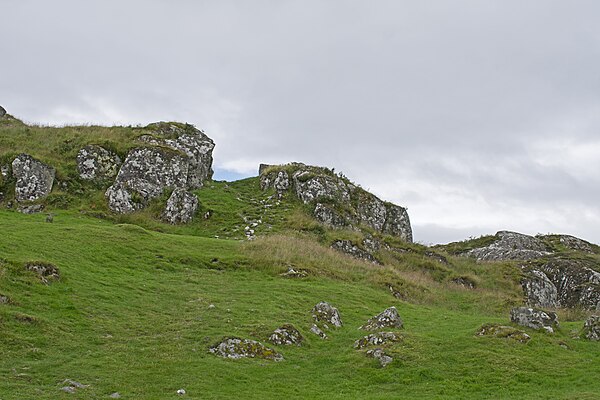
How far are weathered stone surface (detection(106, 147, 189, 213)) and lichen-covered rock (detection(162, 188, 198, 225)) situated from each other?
8.70ft

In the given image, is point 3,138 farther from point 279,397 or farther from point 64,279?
point 279,397

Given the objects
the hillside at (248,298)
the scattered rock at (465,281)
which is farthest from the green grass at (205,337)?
the scattered rock at (465,281)

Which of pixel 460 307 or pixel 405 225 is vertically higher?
pixel 405 225

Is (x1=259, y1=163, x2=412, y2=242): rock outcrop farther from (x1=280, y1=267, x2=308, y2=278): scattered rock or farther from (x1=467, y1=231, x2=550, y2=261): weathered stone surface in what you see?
(x1=280, y1=267, x2=308, y2=278): scattered rock

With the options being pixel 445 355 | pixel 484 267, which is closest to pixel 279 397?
pixel 445 355

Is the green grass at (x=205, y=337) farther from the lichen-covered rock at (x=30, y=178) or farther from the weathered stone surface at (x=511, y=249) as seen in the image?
the weathered stone surface at (x=511, y=249)

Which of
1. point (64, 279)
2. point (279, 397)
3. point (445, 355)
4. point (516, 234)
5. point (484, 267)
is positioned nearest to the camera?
point (279, 397)

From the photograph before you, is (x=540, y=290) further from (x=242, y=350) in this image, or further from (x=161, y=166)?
(x=161, y=166)

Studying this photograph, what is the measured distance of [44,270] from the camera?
27281mm

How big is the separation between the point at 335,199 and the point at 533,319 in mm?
33889

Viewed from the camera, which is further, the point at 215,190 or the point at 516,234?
the point at 516,234

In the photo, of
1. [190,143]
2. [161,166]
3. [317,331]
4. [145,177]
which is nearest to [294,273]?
[317,331]

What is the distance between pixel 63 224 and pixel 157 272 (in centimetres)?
1159

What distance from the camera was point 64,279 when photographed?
27812mm
